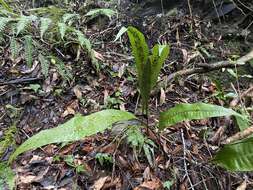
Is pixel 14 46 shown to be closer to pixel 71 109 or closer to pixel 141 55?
pixel 71 109

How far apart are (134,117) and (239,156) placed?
0.56 m

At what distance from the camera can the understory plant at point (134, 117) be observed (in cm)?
154

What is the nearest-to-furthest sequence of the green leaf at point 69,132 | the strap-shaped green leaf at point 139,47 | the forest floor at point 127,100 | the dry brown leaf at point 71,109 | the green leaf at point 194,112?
the green leaf at point 69,132 < the green leaf at point 194,112 < the forest floor at point 127,100 < the strap-shaped green leaf at point 139,47 < the dry brown leaf at point 71,109

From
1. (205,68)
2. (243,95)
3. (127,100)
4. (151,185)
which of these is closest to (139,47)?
(127,100)

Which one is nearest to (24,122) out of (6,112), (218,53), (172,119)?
(6,112)

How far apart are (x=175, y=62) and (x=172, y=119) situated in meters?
1.13

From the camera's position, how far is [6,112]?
230cm

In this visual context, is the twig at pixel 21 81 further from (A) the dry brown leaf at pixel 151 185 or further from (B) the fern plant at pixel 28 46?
(A) the dry brown leaf at pixel 151 185

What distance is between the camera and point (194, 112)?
1.78m

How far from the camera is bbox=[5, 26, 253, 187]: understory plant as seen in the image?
5.05 feet

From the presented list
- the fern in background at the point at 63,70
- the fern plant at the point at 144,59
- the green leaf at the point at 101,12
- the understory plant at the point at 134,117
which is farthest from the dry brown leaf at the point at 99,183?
the green leaf at the point at 101,12

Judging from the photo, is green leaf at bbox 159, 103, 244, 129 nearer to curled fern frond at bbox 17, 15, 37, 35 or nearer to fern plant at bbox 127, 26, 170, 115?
fern plant at bbox 127, 26, 170, 115

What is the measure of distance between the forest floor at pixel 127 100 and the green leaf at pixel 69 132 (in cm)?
35

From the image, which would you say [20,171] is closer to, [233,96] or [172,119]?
[172,119]
